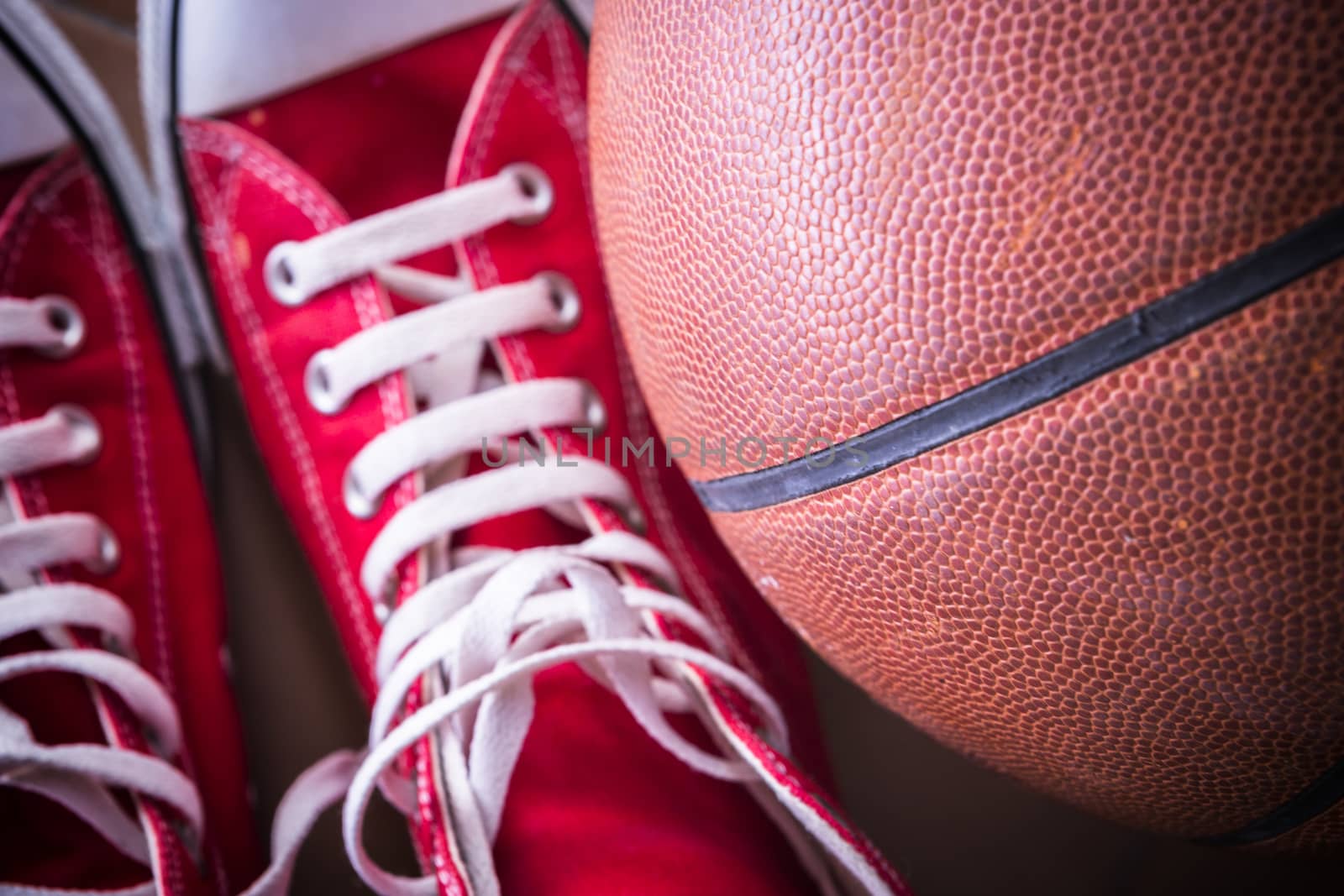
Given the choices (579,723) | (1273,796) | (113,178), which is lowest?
(1273,796)

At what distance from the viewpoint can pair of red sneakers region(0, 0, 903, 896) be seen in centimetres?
58

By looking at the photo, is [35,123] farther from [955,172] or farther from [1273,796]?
[1273,796]

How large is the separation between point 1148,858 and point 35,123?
101 cm

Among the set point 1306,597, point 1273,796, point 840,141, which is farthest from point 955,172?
point 1273,796

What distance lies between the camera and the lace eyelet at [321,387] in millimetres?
719

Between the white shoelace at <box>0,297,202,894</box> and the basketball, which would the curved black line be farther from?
the basketball

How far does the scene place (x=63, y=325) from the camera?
753mm

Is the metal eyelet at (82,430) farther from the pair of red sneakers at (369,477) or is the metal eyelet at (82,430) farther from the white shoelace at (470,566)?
the white shoelace at (470,566)

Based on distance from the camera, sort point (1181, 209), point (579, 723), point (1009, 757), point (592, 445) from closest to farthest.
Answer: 1. point (1181, 209)
2. point (1009, 757)
3. point (579, 723)
4. point (592, 445)

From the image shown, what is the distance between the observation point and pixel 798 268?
1.35ft

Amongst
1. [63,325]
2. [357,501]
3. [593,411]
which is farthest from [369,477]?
[63,325]

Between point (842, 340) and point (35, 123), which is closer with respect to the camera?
point (842, 340)

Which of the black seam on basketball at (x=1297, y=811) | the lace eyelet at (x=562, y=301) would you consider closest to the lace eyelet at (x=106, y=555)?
the lace eyelet at (x=562, y=301)

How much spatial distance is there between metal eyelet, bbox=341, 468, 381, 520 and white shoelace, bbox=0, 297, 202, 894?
0.55 ft
